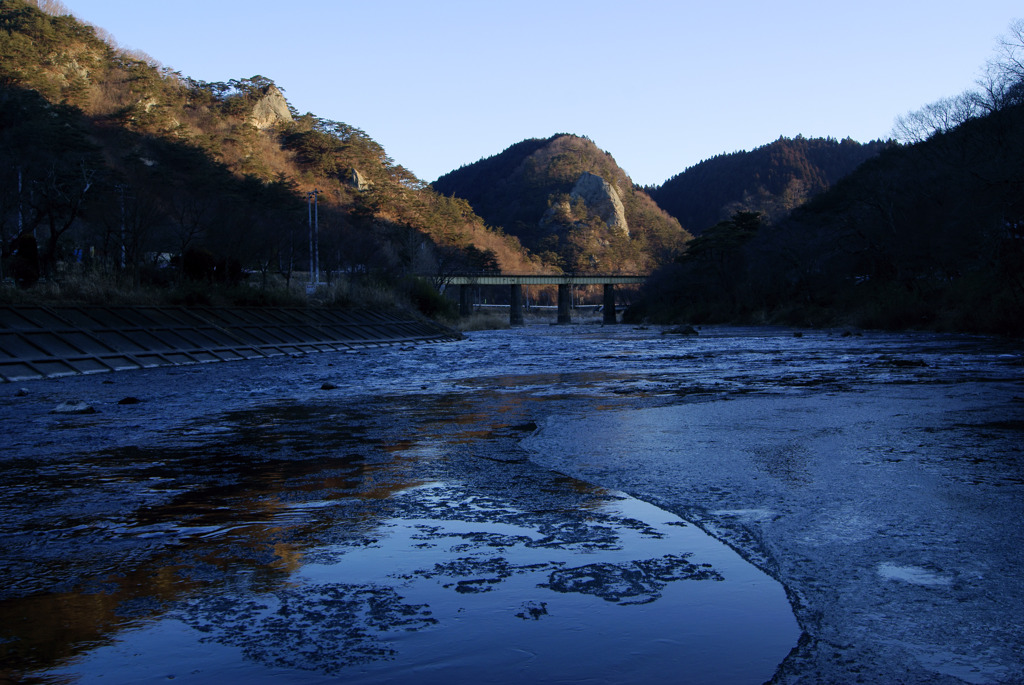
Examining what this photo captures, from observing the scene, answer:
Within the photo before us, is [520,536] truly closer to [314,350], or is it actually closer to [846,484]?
[846,484]

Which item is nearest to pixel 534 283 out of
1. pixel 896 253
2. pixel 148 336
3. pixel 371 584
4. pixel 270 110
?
pixel 270 110

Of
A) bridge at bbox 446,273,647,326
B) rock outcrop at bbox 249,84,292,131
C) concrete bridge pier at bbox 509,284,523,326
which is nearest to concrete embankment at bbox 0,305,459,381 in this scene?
bridge at bbox 446,273,647,326

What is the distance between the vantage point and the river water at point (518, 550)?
3125mm

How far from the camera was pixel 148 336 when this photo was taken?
27.3 meters

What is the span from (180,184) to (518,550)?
87.0 metres

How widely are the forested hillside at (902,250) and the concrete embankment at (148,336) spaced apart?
28.8 m

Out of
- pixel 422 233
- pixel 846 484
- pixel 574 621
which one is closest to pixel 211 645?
pixel 574 621

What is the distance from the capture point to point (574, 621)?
11.4 feet

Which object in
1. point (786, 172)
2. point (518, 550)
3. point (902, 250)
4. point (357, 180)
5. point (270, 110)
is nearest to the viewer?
point (518, 550)

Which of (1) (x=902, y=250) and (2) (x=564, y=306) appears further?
(2) (x=564, y=306)

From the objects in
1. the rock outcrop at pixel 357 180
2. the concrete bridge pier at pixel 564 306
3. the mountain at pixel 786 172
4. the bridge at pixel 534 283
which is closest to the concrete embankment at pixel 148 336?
the bridge at pixel 534 283

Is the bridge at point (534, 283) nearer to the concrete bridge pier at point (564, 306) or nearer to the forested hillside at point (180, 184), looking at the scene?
the concrete bridge pier at point (564, 306)

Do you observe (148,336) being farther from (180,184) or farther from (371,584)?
(180,184)

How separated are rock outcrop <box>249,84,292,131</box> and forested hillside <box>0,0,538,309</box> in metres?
0.39
